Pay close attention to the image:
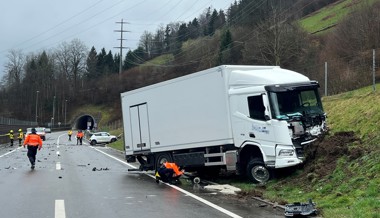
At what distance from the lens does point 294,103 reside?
13062mm

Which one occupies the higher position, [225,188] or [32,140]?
[32,140]

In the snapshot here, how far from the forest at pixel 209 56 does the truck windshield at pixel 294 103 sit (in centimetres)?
672

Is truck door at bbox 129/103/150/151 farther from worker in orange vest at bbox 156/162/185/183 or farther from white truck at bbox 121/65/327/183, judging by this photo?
worker in orange vest at bbox 156/162/185/183

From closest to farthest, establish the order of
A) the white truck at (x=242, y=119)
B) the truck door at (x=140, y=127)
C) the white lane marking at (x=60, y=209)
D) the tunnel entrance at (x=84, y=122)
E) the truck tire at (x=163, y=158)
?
the white lane marking at (x=60, y=209)
the white truck at (x=242, y=119)
the truck tire at (x=163, y=158)
the truck door at (x=140, y=127)
the tunnel entrance at (x=84, y=122)

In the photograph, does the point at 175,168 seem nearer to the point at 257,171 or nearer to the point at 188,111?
the point at 188,111

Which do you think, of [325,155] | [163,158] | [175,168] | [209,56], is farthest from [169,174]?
[209,56]

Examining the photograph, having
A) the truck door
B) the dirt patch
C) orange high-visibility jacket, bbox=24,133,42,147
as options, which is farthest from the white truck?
orange high-visibility jacket, bbox=24,133,42,147

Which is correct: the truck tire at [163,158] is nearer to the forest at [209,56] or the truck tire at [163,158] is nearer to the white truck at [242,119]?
the white truck at [242,119]

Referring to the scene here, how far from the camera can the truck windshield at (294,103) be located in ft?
41.7

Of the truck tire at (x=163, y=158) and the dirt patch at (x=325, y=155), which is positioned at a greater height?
the truck tire at (x=163, y=158)

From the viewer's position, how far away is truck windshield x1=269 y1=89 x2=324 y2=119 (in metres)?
12.7

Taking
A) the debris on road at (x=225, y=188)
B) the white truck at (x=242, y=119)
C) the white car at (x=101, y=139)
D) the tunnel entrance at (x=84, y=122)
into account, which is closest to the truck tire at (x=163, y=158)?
the white truck at (x=242, y=119)

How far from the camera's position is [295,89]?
43.0ft

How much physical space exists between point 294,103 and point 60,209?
7165 mm
